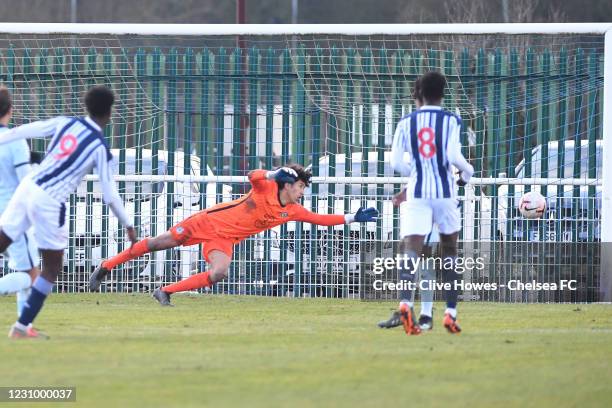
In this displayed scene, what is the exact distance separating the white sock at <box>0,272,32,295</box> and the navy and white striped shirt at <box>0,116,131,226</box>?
4.42 feet

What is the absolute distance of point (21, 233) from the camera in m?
12.4

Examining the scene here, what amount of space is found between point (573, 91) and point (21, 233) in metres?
8.91

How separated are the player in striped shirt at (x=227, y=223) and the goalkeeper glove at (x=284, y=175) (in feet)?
0.19

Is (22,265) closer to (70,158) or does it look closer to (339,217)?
(70,158)

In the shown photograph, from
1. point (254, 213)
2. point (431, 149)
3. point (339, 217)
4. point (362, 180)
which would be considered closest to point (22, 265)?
point (431, 149)

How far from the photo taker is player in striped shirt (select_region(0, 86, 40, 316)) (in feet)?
44.2

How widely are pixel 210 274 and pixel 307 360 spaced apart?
6.03 metres

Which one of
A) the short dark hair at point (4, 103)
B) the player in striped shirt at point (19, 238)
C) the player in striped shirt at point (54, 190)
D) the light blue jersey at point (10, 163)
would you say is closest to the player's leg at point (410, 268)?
the player in striped shirt at point (54, 190)

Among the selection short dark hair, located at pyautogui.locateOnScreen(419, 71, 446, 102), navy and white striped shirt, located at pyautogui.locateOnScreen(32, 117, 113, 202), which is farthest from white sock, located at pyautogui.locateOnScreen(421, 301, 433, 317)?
navy and white striped shirt, located at pyautogui.locateOnScreen(32, 117, 113, 202)

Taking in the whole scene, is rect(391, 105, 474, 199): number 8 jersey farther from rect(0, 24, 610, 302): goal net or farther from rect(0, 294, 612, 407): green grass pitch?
rect(0, 24, 610, 302): goal net

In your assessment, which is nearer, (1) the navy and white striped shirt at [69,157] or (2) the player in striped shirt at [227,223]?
(1) the navy and white striped shirt at [69,157]

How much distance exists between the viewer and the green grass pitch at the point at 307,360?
370 inches

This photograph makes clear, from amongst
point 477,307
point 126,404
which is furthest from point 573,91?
point 126,404

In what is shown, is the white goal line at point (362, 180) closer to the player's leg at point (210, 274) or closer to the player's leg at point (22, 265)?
the player's leg at point (210, 274)
